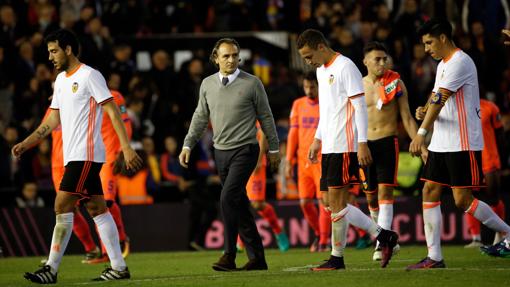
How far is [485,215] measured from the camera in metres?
12.1

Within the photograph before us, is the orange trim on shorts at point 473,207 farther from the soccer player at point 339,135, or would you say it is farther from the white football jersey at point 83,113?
the white football jersey at point 83,113

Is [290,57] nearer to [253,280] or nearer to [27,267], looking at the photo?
[27,267]

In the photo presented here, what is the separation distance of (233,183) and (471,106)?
2.56 m

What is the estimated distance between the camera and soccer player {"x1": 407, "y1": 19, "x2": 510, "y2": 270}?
11.3 m

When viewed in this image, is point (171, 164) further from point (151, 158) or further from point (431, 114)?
point (431, 114)

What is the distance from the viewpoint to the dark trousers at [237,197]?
1186 centimetres

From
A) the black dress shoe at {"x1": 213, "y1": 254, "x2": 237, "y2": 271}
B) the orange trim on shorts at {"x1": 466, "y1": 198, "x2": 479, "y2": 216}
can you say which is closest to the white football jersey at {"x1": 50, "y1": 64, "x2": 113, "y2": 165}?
the black dress shoe at {"x1": 213, "y1": 254, "x2": 237, "y2": 271}

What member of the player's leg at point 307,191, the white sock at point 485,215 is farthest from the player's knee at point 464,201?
the player's leg at point 307,191

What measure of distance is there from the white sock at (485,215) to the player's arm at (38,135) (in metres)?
4.40

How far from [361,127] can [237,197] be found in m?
1.60

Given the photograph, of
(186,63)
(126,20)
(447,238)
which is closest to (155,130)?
Answer: (186,63)

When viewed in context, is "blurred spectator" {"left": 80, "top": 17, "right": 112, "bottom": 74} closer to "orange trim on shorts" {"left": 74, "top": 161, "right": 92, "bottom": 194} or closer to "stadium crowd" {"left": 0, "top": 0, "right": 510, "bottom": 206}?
"stadium crowd" {"left": 0, "top": 0, "right": 510, "bottom": 206}

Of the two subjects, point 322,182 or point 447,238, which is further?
point 447,238

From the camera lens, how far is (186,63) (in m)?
23.3
